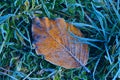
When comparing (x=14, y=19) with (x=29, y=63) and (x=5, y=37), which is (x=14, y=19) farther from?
(x=29, y=63)

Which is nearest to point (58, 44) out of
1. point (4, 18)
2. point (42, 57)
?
point (42, 57)

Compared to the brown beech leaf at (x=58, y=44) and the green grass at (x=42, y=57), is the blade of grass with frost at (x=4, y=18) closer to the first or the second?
the green grass at (x=42, y=57)

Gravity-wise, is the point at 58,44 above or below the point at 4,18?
below

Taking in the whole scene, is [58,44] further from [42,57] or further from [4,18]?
[4,18]

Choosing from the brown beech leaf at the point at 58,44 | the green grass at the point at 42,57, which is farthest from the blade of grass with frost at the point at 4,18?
the brown beech leaf at the point at 58,44

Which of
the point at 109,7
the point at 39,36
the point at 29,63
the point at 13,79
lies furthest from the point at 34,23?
the point at 109,7
